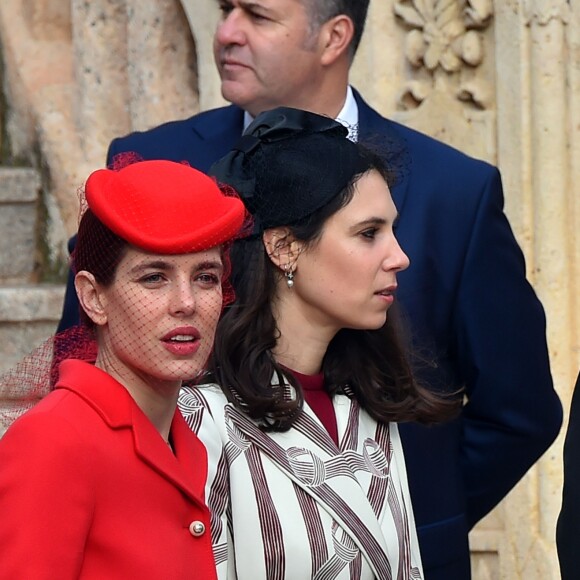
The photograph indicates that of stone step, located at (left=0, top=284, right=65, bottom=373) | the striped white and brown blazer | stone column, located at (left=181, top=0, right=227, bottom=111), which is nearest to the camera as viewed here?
the striped white and brown blazer

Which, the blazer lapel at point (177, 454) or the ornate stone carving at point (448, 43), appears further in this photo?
the ornate stone carving at point (448, 43)

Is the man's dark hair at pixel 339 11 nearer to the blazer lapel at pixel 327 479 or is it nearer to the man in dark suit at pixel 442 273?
the man in dark suit at pixel 442 273

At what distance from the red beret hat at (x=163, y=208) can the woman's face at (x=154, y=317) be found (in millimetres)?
30

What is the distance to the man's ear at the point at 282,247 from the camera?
267 centimetres

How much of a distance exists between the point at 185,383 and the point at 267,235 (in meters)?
0.27

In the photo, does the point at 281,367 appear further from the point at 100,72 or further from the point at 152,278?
the point at 100,72

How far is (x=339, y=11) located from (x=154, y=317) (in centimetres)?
142

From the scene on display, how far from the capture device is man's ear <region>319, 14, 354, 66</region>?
3334 mm

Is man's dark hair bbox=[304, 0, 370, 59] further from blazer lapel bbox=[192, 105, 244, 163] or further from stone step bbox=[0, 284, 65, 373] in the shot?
stone step bbox=[0, 284, 65, 373]

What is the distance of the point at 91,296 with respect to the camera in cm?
218

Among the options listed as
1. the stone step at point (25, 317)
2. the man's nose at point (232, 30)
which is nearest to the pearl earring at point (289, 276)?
the man's nose at point (232, 30)

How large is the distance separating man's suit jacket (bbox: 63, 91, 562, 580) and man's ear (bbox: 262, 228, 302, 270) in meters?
0.48

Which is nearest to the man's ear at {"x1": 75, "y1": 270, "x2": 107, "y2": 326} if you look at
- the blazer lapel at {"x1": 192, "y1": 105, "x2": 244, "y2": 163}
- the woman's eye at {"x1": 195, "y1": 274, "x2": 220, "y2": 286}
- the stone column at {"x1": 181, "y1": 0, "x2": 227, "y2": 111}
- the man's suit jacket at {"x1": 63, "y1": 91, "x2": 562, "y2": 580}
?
the woman's eye at {"x1": 195, "y1": 274, "x2": 220, "y2": 286}

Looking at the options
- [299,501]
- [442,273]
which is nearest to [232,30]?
[442,273]
